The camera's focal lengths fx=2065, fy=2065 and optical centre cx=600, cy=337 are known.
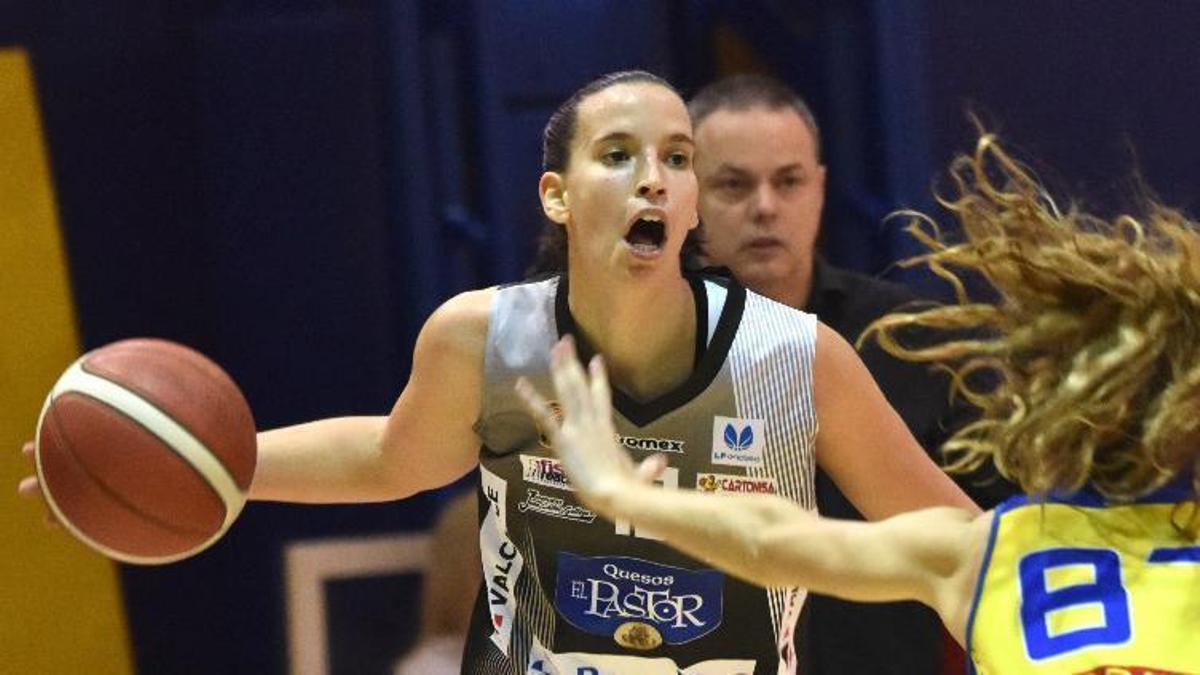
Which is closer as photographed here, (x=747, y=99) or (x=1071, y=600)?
(x=1071, y=600)

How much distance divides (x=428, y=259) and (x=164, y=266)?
95 cm

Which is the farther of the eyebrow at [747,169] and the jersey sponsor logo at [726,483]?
the eyebrow at [747,169]

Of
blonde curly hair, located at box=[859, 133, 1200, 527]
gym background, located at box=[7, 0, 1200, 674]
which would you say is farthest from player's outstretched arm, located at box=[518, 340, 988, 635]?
gym background, located at box=[7, 0, 1200, 674]

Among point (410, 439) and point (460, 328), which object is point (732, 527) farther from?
point (410, 439)

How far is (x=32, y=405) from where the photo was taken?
5555mm

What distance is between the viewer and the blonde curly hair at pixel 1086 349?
2604 millimetres

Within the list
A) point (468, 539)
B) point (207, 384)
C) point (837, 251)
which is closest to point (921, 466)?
point (207, 384)

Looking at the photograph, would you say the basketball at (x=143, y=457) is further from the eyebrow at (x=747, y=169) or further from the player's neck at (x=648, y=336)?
the eyebrow at (x=747, y=169)

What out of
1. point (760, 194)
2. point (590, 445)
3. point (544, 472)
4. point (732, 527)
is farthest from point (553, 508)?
point (760, 194)

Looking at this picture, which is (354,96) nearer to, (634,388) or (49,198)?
(49,198)

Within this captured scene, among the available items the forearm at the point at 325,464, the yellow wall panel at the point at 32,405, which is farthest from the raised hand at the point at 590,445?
the yellow wall panel at the point at 32,405

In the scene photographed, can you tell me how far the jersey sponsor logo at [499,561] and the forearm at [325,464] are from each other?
0.79 ft

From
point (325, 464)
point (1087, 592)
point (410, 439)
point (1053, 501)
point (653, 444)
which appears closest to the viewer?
point (1087, 592)

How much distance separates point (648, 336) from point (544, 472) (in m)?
0.31
